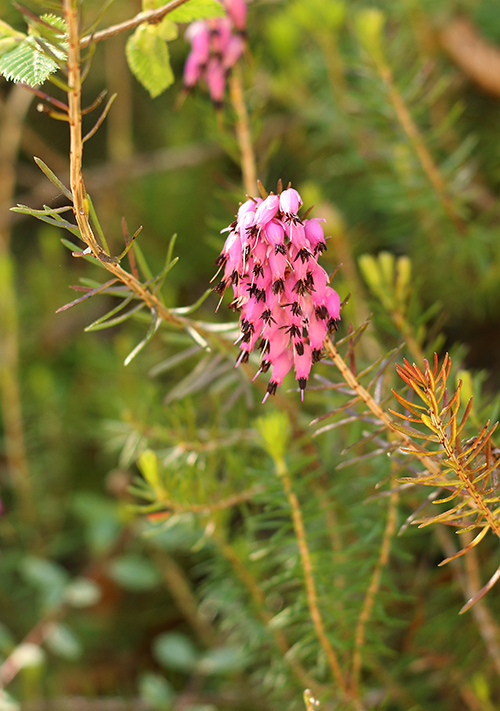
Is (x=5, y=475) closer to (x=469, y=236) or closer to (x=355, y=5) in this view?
(x=469, y=236)

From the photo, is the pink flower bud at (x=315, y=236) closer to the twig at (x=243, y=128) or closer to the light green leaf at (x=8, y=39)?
the light green leaf at (x=8, y=39)

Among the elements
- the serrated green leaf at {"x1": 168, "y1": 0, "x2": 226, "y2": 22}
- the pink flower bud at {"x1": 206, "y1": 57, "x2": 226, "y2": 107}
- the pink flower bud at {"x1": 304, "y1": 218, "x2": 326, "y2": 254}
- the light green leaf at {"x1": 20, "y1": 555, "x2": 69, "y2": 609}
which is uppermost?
the serrated green leaf at {"x1": 168, "y1": 0, "x2": 226, "y2": 22}

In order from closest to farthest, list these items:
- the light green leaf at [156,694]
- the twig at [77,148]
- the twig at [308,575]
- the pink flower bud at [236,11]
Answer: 1. the twig at [77,148]
2. the twig at [308,575]
3. the pink flower bud at [236,11]
4. the light green leaf at [156,694]

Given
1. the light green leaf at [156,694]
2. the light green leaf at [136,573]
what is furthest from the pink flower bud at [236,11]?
the light green leaf at [156,694]

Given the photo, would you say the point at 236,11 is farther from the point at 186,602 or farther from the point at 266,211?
the point at 186,602

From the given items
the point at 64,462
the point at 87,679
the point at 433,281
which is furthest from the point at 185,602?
the point at 433,281

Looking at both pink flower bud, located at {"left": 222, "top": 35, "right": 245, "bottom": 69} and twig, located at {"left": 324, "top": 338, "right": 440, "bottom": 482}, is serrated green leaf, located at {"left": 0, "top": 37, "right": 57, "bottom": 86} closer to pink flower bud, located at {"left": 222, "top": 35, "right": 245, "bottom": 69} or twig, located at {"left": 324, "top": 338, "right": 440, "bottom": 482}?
twig, located at {"left": 324, "top": 338, "right": 440, "bottom": 482}

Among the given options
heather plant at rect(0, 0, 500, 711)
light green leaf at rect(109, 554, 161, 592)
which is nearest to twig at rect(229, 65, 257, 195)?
heather plant at rect(0, 0, 500, 711)

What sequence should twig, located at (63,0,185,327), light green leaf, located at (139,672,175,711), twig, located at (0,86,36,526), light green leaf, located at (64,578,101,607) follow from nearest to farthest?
twig, located at (63,0,185,327) < light green leaf, located at (139,672,175,711) < light green leaf, located at (64,578,101,607) < twig, located at (0,86,36,526)
